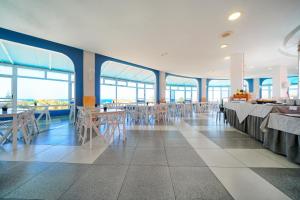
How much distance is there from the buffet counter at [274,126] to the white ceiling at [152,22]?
211cm

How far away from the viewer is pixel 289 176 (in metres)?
1.64

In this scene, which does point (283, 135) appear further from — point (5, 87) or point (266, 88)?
point (266, 88)

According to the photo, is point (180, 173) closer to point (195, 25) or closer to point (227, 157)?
point (227, 157)

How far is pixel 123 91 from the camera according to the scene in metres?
10.4

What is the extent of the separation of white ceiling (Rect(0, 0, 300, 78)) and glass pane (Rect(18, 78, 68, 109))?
4.10m

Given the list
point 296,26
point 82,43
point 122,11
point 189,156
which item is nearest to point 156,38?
point 122,11

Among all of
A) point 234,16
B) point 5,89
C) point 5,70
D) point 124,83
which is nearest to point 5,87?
point 5,89

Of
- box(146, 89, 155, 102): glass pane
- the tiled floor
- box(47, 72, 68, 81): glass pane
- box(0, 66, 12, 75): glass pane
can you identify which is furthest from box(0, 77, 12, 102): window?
box(146, 89, 155, 102): glass pane

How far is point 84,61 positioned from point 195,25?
430 cm

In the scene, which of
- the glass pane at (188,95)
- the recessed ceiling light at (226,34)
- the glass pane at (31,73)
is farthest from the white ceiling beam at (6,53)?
the glass pane at (188,95)

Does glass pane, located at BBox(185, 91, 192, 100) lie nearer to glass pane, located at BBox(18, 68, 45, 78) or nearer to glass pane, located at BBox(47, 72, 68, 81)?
glass pane, located at BBox(47, 72, 68, 81)

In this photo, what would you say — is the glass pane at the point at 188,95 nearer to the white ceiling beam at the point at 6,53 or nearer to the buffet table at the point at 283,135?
the buffet table at the point at 283,135

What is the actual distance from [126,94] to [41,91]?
544cm

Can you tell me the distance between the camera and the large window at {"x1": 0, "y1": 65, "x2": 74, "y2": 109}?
5785 millimetres
